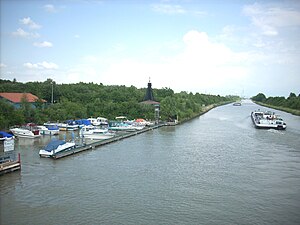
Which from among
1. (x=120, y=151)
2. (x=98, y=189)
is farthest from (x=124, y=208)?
(x=120, y=151)

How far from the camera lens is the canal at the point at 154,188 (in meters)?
6.74

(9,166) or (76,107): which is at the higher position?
(76,107)

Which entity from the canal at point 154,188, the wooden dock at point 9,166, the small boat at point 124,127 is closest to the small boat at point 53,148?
the canal at point 154,188

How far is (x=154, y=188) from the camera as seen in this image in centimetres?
849

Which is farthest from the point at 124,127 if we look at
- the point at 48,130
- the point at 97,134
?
the point at 48,130

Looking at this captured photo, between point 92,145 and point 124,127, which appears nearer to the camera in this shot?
point 92,145

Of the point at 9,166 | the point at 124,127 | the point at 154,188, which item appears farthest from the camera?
the point at 124,127

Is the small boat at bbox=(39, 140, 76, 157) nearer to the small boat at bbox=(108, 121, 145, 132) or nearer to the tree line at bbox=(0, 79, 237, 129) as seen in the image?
the tree line at bbox=(0, 79, 237, 129)

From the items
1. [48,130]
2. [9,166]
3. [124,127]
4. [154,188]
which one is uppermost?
[48,130]

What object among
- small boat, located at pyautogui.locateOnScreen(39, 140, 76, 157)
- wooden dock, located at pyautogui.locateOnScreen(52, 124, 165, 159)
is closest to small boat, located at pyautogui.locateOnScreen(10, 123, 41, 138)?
wooden dock, located at pyautogui.locateOnScreen(52, 124, 165, 159)

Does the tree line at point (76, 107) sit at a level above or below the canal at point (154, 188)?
above

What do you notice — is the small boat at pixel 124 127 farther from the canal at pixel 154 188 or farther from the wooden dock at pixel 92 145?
the canal at pixel 154 188

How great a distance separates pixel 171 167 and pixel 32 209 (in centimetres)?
506

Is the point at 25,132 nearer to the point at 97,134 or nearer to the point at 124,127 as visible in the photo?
the point at 97,134
